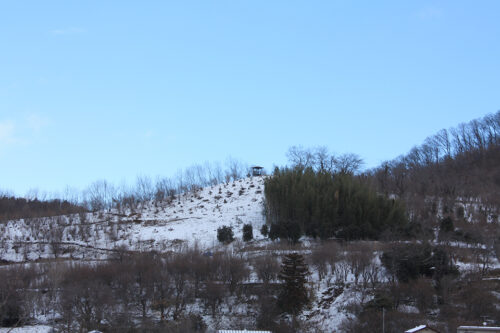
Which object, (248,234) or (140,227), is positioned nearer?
(248,234)

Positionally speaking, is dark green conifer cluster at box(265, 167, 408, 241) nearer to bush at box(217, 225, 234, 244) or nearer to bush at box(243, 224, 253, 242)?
bush at box(243, 224, 253, 242)

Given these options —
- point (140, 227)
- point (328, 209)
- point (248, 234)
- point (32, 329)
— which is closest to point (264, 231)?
point (248, 234)

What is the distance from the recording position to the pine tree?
24.9 m

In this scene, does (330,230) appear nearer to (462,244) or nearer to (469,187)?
(462,244)

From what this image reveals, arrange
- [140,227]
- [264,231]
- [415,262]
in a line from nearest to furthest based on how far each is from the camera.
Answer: [415,262]
[264,231]
[140,227]

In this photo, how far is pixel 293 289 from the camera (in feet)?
82.5

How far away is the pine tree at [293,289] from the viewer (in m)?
24.9

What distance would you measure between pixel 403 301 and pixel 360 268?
3.36 meters

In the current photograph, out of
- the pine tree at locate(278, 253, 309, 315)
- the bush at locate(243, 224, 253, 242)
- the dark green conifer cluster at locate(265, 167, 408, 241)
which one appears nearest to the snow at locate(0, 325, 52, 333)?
the pine tree at locate(278, 253, 309, 315)

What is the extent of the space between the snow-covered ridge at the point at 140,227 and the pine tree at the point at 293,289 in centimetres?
1138

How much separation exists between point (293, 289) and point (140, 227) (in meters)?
20.7

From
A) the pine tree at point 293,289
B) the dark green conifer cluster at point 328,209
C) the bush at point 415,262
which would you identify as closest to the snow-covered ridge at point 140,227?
the dark green conifer cluster at point 328,209

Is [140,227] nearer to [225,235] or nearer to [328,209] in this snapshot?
[225,235]

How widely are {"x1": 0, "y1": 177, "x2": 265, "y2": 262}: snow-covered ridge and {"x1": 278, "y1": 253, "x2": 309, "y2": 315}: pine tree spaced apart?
11376mm
